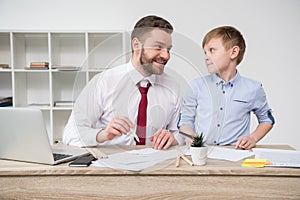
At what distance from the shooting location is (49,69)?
304 centimetres

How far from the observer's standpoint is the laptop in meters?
1.19

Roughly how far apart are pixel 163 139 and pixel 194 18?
2196mm

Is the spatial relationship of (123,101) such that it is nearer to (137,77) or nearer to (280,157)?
(137,77)

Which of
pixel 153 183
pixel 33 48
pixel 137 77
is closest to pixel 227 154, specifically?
pixel 153 183

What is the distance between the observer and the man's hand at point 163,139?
1328 millimetres

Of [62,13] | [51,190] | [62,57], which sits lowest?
[51,190]

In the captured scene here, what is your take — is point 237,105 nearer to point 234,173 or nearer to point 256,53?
point 234,173

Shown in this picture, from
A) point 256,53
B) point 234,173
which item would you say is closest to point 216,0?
point 256,53

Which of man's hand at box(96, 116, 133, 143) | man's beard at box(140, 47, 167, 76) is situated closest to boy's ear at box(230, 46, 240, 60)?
man's beard at box(140, 47, 167, 76)

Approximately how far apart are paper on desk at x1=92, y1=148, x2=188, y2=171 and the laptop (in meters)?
0.16

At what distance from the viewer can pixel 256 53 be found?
332cm

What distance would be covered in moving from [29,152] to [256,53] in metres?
2.60

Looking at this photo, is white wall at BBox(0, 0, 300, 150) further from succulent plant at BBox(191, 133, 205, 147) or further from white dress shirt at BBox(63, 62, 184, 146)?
succulent plant at BBox(191, 133, 205, 147)

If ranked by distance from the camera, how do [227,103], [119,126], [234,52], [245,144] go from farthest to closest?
[234,52] → [227,103] → [245,144] → [119,126]
